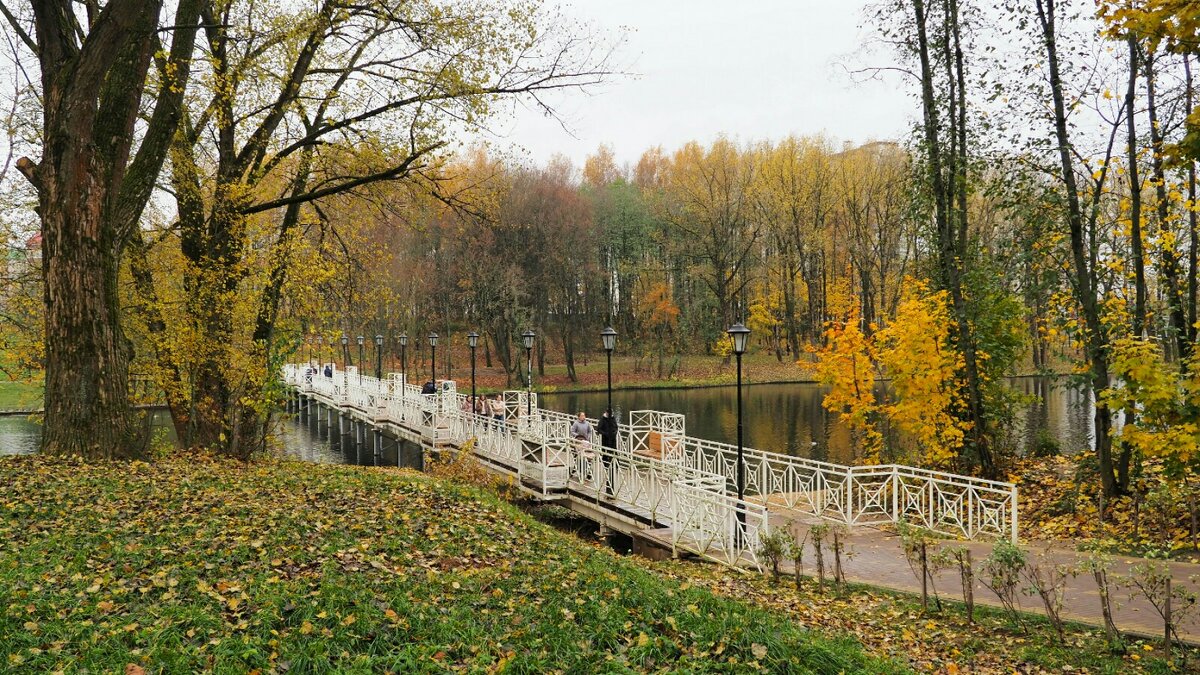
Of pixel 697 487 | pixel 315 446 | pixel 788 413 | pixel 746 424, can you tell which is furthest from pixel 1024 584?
pixel 315 446

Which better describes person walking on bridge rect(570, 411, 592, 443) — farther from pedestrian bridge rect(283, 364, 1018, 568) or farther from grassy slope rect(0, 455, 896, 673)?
grassy slope rect(0, 455, 896, 673)

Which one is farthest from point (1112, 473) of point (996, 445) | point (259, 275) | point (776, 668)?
point (259, 275)

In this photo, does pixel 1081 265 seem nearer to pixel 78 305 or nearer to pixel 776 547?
pixel 776 547

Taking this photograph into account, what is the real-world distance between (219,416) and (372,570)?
1039 centimetres

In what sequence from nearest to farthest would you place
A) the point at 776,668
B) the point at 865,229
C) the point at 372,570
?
the point at 776,668 < the point at 372,570 < the point at 865,229

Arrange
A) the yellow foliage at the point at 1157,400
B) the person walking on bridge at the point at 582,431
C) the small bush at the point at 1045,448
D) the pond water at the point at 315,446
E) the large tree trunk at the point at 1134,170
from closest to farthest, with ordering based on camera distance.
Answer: the yellow foliage at the point at 1157,400
the large tree trunk at the point at 1134,170
the person walking on bridge at the point at 582,431
the small bush at the point at 1045,448
the pond water at the point at 315,446

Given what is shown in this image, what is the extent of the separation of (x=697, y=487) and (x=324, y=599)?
6.81 meters

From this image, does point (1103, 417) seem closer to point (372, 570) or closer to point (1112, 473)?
point (1112, 473)

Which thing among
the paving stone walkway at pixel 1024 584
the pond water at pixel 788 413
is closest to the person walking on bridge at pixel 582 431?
the paving stone walkway at pixel 1024 584

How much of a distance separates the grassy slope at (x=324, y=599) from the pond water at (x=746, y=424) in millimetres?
9072

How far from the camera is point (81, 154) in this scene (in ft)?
30.6

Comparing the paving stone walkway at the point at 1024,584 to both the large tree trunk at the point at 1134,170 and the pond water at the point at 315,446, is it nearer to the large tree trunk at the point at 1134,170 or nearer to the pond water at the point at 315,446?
the large tree trunk at the point at 1134,170

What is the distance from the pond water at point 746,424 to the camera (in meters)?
24.8

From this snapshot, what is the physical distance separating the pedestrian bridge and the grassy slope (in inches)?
119
